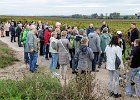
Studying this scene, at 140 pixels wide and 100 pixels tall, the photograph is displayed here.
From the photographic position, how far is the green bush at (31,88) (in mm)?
9756

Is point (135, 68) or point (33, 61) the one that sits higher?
point (135, 68)

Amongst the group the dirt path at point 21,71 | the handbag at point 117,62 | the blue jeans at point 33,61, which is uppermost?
the handbag at point 117,62

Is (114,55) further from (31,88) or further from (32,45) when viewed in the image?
(32,45)

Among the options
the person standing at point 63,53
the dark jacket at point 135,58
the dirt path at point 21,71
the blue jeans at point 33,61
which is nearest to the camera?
the dark jacket at point 135,58

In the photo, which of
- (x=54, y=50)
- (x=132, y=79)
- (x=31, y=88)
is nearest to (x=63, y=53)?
(x=54, y=50)

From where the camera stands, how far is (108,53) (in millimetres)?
11820

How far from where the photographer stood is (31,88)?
32.8 feet

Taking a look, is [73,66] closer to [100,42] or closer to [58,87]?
[100,42]

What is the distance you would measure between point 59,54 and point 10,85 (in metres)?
3.75

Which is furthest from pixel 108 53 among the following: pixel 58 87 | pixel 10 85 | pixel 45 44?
pixel 45 44

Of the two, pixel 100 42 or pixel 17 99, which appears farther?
pixel 100 42

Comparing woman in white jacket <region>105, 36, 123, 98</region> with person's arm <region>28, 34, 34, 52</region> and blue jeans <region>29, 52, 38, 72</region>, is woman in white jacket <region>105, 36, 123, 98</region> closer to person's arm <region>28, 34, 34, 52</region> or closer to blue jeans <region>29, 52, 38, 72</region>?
person's arm <region>28, 34, 34, 52</region>

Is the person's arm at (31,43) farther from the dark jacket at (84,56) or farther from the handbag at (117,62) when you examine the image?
the handbag at (117,62)

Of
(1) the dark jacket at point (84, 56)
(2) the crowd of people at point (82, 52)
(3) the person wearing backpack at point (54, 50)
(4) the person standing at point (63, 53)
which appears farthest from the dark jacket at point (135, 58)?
(3) the person wearing backpack at point (54, 50)
